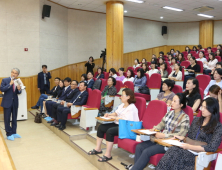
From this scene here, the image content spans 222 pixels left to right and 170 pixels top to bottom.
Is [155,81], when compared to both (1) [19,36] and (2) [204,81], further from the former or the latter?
(1) [19,36]

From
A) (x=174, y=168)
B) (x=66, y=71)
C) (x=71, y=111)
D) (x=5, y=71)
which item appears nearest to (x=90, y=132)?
(x=71, y=111)

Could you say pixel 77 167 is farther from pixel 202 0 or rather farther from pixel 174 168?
pixel 202 0

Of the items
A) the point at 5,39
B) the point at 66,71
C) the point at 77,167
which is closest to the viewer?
the point at 77,167

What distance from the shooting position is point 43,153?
3.50 m

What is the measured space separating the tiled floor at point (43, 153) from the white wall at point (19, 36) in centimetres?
280

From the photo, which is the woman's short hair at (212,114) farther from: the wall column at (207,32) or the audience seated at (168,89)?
the wall column at (207,32)

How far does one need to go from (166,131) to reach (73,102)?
232 centimetres

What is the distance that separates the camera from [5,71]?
6.61 m

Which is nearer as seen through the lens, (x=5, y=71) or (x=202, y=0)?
(x=5, y=71)

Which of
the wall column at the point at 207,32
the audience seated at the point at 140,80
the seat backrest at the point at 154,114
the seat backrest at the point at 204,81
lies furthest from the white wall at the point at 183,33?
the seat backrest at the point at 154,114

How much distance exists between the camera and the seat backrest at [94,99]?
3.94m

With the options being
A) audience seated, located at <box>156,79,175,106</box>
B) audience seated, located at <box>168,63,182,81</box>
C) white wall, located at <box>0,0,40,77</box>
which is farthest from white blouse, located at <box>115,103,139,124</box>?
white wall, located at <box>0,0,40,77</box>

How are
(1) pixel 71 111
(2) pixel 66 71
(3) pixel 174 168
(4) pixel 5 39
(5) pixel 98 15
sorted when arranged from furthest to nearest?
(5) pixel 98 15 → (2) pixel 66 71 → (4) pixel 5 39 → (1) pixel 71 111 → (3) pixel 174 168

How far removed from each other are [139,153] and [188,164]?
0.50m
